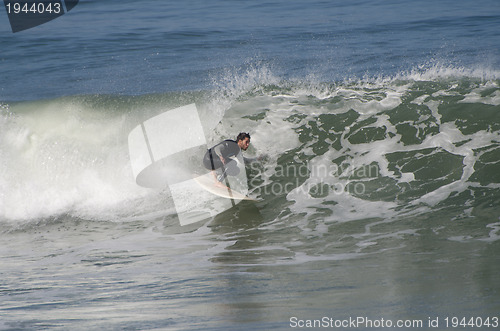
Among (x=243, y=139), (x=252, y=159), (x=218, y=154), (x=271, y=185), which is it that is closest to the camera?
(x=243, y=139)

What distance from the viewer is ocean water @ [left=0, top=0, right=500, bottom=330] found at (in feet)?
13.6

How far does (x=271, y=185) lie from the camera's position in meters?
8.73

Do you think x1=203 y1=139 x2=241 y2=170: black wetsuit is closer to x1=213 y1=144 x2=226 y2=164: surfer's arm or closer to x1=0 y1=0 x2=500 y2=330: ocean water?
x1=213 y1=144 x2=226 y2=164: surfer's arm

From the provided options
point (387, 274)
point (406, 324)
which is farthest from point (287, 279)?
point (406, 324)

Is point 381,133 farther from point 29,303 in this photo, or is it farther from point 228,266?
point 29,303

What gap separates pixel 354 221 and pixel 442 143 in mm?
2760

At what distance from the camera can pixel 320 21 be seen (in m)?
19.4

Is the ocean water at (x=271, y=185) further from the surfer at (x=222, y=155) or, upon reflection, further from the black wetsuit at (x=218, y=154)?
the black wetsuit at (x=218, y=154)

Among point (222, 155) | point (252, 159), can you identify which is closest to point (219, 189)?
point (222, 155)

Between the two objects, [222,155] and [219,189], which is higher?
[222,155]

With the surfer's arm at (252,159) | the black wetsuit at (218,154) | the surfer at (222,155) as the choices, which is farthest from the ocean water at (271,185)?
the black wetsuit at (218,154)

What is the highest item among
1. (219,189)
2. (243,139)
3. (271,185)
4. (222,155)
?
(243,139)

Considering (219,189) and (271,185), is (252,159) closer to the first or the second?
(271,185)

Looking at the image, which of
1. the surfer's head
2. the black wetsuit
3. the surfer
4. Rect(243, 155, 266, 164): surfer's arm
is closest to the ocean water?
Rect(243, 155, 266, 164): surfer's arm
